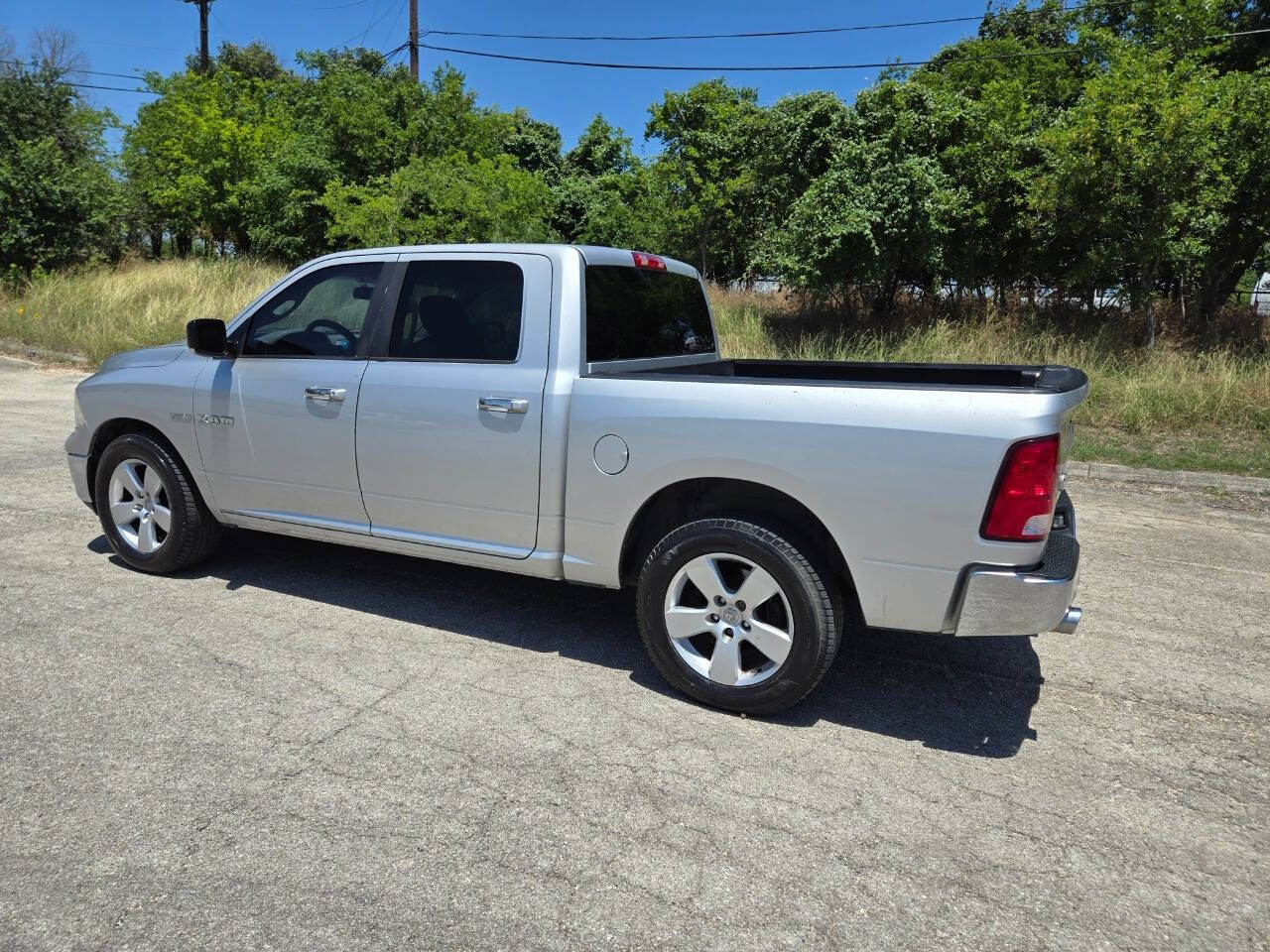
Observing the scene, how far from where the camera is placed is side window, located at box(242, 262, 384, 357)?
477 centimetres

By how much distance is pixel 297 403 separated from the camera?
475 centimetres

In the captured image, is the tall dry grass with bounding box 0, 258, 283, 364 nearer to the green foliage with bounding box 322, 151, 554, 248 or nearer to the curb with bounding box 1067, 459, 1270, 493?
the green foliage with bounding box 322, 151, 554, 248

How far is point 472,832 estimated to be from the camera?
9.82 feet

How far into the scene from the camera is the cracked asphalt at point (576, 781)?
2.63m

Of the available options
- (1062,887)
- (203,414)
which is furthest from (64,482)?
(1062,887)

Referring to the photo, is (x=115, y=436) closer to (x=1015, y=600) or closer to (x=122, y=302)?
(x=1015, y=600)

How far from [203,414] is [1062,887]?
457 centimetres

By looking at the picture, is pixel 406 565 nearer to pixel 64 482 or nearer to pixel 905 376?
pixel 905 376

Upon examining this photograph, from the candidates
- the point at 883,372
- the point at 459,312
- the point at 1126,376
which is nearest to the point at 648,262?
the point at 459,312

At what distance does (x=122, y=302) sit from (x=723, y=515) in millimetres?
17441

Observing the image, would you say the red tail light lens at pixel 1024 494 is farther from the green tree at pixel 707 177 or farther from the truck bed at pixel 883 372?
the green tree at pixel 707 177

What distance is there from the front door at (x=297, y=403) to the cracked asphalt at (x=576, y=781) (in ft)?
1.98

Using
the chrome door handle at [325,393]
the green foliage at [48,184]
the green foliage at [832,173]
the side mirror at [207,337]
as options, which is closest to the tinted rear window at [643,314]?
the chrome door handle at [325,393]

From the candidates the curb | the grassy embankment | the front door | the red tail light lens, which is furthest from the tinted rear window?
the grassy embankment
